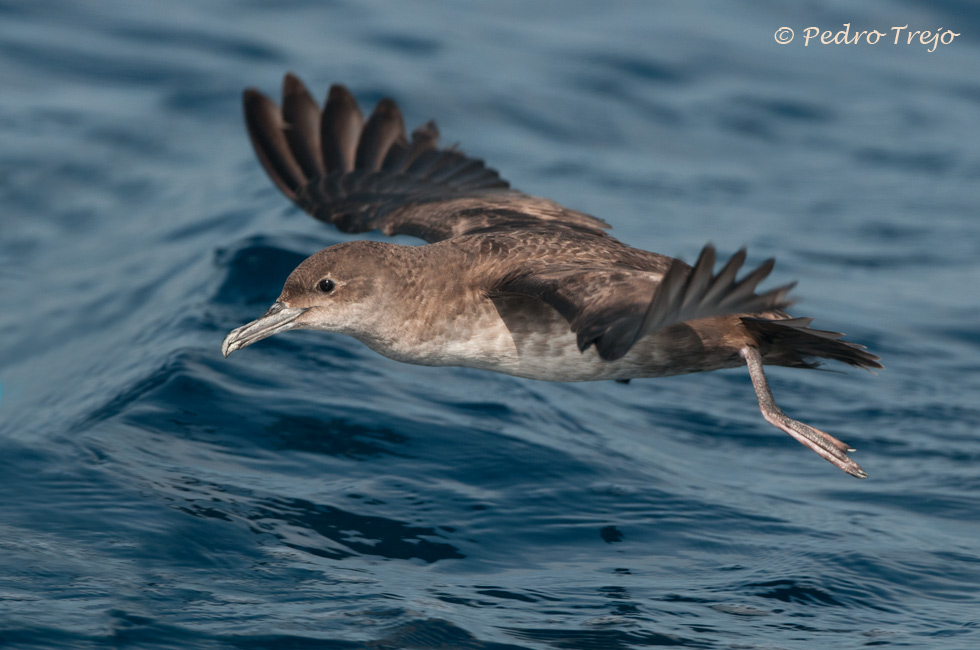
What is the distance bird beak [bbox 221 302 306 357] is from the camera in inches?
267

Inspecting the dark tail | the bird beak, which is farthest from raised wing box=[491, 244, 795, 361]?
the bird beak

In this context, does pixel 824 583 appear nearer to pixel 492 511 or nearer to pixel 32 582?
pixel 492 511

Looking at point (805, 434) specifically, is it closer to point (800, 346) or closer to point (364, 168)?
point (800, 346)

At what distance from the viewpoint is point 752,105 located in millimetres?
16719

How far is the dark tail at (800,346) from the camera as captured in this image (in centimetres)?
636

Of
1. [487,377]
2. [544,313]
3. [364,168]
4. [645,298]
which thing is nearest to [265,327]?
[544,313]

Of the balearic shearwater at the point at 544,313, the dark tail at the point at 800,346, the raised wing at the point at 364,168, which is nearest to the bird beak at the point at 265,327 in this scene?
the balearic shearwater at the point at 544,313

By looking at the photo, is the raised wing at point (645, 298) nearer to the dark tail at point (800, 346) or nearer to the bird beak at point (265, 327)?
the dark tail at point (800, 346)

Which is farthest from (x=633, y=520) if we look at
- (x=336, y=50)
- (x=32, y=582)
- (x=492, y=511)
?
(x=336, y=50)

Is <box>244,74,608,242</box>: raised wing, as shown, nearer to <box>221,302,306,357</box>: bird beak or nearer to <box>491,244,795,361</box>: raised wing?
<box>221,302,306,357</box>: bird beak

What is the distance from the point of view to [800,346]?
6.70 m

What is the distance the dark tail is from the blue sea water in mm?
1382

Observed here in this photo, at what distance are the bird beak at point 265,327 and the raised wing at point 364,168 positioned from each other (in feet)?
6.07

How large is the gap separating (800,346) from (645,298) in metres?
1.31
